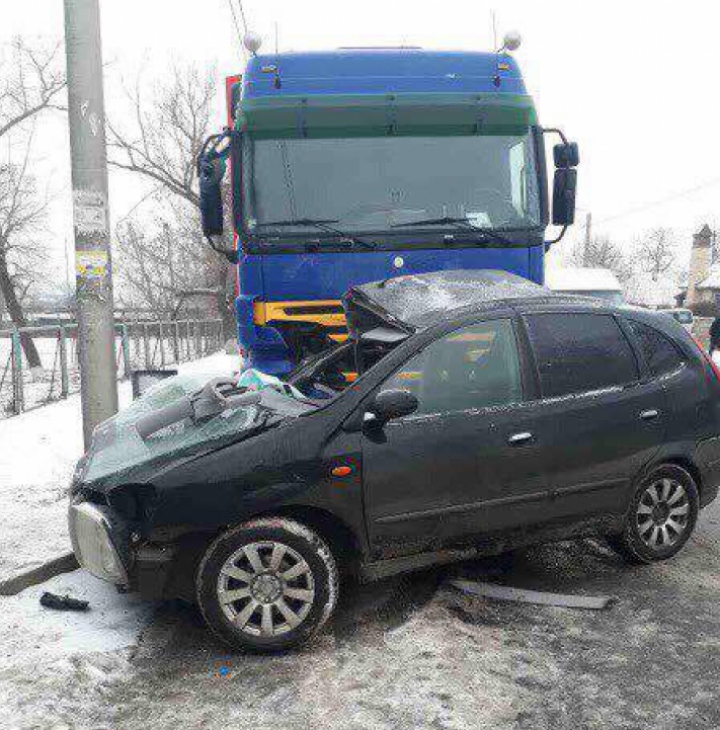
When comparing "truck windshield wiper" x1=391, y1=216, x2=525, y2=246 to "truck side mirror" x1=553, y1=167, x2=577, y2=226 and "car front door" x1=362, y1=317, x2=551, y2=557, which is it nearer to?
"truck side mirror" x1=553, y1=167, x2=577, y2=226

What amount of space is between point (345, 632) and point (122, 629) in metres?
1.16

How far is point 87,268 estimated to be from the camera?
590 cm

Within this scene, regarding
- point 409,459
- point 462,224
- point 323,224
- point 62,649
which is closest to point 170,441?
point 62,649

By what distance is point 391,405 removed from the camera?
12.2 feet

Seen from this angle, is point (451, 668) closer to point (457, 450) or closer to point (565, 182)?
point (457, 450)

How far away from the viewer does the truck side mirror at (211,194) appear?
6316 mm

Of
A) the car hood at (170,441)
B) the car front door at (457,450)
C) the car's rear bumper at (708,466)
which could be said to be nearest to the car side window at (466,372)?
the car front door at (457,450)

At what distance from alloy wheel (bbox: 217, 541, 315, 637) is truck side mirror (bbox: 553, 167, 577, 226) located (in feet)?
14.2

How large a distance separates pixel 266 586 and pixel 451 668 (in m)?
0.94

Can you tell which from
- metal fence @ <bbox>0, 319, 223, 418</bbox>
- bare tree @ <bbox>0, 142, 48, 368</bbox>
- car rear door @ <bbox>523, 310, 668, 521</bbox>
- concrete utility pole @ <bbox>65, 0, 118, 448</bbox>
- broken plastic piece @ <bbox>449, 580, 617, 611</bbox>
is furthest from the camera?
bare tree @ <bbox>0, 142, 48, 368</bbox>

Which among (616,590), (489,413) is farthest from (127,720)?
(616,590)

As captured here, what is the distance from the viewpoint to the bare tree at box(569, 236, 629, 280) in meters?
79.3

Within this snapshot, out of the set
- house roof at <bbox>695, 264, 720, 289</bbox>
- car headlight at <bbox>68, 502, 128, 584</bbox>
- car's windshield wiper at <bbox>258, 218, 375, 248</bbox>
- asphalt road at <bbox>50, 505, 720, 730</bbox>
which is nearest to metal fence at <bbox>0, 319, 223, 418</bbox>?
car's windshield wiper at <bbox>258, 218, 375, 248</bbox>

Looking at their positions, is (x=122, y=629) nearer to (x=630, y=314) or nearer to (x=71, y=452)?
(x=630, y=314)
